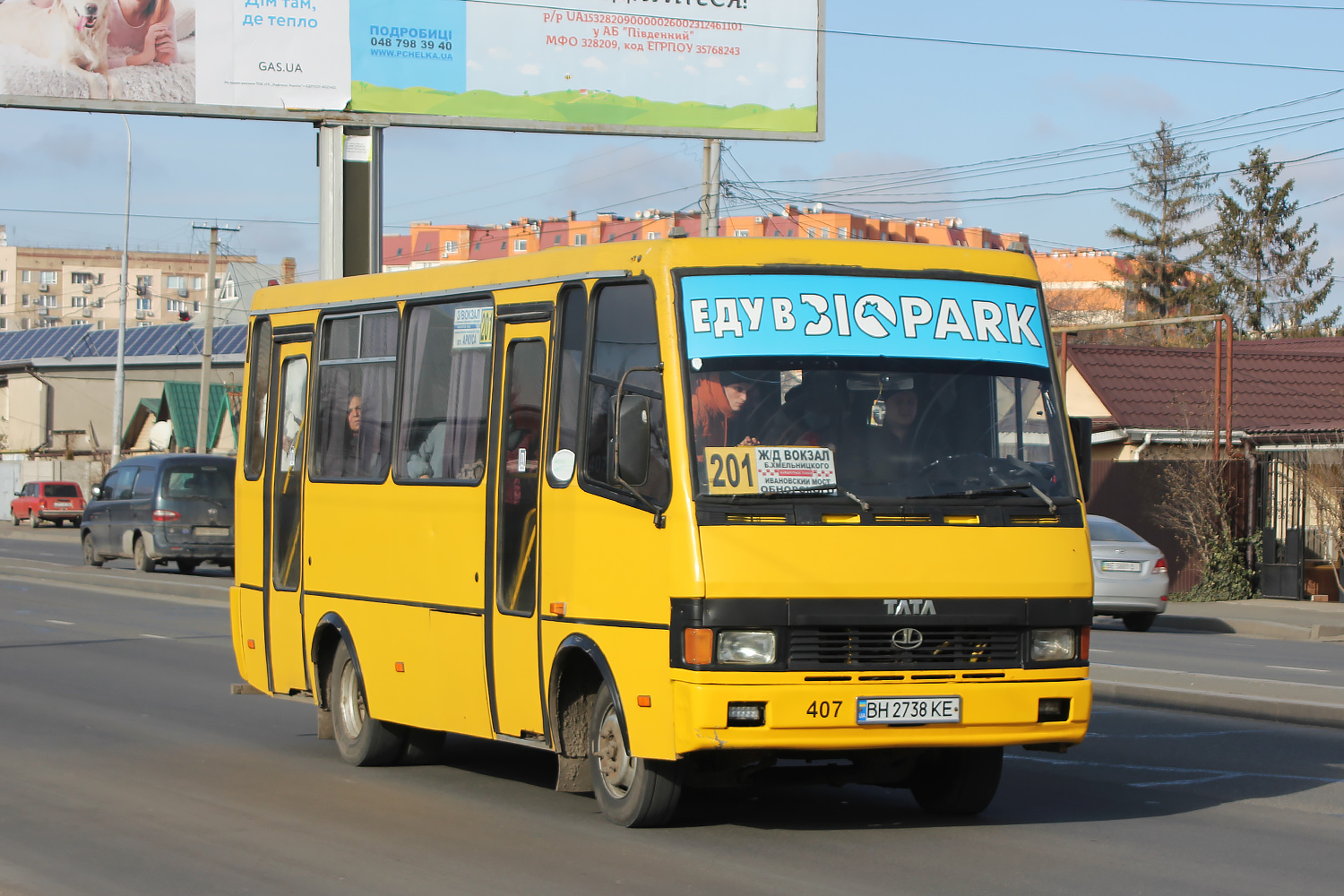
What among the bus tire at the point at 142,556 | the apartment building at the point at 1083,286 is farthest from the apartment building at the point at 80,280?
the bus tire at the point at 142,556

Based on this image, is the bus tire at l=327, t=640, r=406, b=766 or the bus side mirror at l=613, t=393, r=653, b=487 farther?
the bus tire at l=327, t=640, r=406, b=766

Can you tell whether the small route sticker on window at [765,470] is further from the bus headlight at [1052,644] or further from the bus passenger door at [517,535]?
the bus passenger door at [517,535]

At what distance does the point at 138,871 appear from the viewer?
727 centimetres

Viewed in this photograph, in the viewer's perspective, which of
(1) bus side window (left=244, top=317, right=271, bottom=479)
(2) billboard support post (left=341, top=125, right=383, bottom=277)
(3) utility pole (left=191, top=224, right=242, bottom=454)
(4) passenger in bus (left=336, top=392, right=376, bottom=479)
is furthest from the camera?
(3) utility pole (left=191, top=224, right=242, bottom=454)

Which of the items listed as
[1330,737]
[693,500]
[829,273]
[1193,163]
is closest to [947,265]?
[829,273]

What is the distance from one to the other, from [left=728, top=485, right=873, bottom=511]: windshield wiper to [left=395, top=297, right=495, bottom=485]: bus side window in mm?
2101

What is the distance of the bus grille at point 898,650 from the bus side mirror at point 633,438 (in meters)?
1.00

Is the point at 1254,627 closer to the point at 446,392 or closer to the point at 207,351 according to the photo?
the point at 446,392

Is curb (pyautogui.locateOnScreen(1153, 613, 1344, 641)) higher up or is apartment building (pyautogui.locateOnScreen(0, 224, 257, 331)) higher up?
apartment building (pyautogui.locateOnScreen(0, 224, 257, 331))

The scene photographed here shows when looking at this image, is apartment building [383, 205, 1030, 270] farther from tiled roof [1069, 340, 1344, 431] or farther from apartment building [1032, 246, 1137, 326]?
tiled roof [1069, 340, 1344, 431]

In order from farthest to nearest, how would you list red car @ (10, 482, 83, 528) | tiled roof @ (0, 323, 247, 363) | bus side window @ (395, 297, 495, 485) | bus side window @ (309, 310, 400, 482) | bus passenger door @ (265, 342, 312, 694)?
tiled roof @ (0, 323, 247, 363), red car @ (10, 482, 83, 528), bus passenger door @ (265, 342, 312, 694), bus side window @ (309, 310, 400, 482), bus side window @ (395, 297, 495, 485)

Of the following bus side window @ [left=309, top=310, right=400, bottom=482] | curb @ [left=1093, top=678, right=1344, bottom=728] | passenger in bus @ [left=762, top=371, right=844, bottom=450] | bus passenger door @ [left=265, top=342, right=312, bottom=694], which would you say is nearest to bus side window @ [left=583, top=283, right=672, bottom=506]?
passenger in bus @ [left=762, top=371, right=844, bottom=450]

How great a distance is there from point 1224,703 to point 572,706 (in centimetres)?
656

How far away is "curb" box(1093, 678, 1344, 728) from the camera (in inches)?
487
